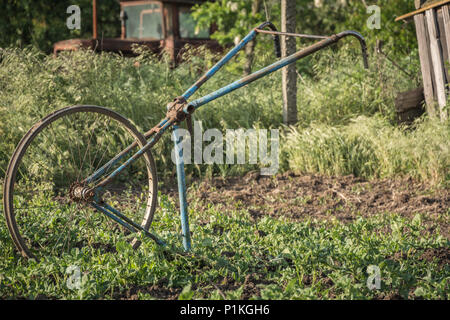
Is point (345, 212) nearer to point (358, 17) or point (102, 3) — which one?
point (358, 17)

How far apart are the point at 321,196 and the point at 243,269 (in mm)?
2154

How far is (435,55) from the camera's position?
619 cm

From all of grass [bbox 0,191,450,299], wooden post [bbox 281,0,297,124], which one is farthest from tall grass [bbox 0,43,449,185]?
grass [bbox 0,191,450,299]

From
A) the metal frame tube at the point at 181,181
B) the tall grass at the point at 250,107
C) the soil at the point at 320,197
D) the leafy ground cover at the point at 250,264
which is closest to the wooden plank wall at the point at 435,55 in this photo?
the tall grass at the point at 250,107

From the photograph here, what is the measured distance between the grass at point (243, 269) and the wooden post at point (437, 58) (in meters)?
3.19

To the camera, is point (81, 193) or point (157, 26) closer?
point (81, 193)

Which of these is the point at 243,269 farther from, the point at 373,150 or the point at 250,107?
the point at 250,107

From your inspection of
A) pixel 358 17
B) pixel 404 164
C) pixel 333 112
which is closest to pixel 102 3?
pixel 358 17

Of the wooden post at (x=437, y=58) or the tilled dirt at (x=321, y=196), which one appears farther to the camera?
the wooden post at (x=437, y=58)

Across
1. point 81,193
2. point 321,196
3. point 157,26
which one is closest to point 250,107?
point 321,196

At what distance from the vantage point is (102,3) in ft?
49.8

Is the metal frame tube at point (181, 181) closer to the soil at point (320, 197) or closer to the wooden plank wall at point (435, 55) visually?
the soil at point (320, 197)

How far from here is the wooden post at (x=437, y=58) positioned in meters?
6.12

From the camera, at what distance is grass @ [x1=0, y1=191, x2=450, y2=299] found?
2531mm
